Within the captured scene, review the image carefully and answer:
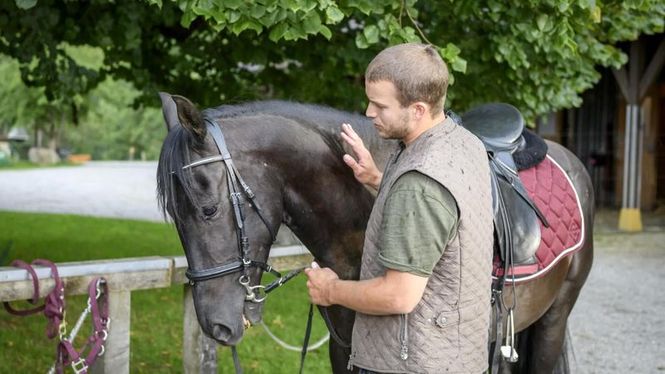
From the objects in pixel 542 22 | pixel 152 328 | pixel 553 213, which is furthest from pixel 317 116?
pixel 152 328

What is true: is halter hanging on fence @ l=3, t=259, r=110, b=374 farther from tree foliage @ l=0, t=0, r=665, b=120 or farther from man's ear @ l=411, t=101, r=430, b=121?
man's ear @ l=411, t=101, r=430, b=121

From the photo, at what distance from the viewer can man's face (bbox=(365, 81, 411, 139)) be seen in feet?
5.63

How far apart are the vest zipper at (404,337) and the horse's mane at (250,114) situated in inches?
27.4

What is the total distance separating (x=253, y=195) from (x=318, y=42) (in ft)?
→ 13.3

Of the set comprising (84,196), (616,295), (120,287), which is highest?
(120,287)

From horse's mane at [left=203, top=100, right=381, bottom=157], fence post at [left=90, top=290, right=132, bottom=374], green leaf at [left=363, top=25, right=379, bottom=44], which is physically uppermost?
green leaf at [left=363, top=25, right=379, bottom=44]

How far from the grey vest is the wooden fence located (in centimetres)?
151

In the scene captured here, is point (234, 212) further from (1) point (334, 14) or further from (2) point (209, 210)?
(1) point (334, 14)

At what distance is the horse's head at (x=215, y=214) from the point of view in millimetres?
1987

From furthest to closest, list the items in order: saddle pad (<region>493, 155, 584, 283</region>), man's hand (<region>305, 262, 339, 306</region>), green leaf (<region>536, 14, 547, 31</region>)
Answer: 1. green leaf (<region>536, 14, 547, 31</region>)
2. saddle pad (<region>493, 155, 584, 283</region>)
3. man's hand (<region>305, 262, 339, 306</region>)

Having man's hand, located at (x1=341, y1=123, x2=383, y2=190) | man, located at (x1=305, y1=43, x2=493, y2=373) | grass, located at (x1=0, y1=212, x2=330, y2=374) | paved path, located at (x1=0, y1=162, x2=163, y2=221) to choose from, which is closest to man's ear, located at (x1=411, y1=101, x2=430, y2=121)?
man, located at (x1=305, y1=43, x2=493, y2=373)

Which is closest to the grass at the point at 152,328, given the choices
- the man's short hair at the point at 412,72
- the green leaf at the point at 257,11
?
the green leaf at the point at 257,11

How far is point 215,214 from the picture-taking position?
199 cm

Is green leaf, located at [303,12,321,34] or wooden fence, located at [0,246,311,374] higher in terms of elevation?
green leaf, located at [303,12,321,34]
